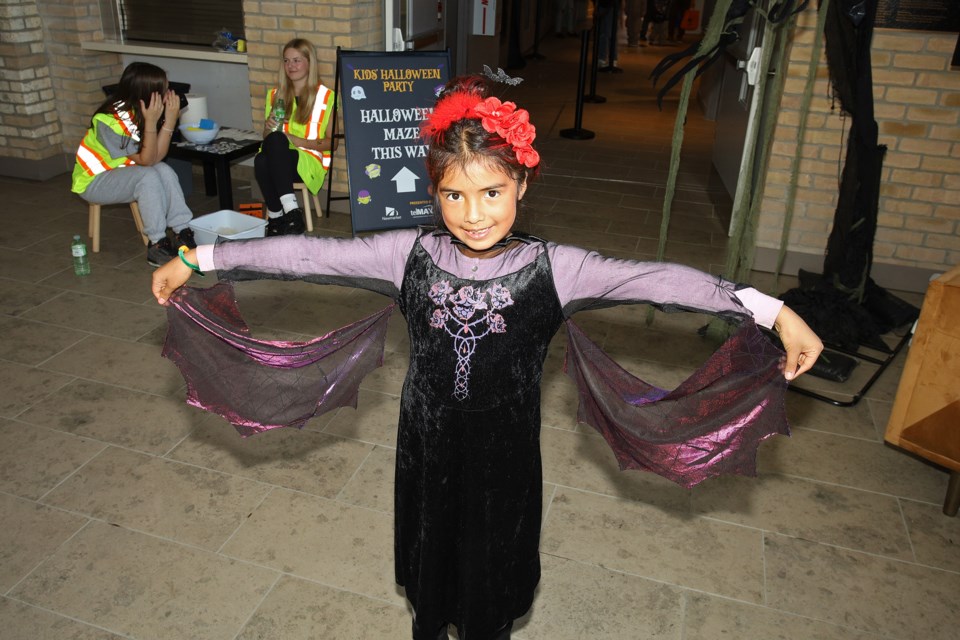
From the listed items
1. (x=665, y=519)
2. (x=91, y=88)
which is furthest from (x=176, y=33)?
(x=665, y=519)

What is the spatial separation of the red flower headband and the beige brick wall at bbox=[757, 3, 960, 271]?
144 inches

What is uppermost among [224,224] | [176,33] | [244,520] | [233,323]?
[176,33]

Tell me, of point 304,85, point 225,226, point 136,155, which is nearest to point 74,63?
point 136,155

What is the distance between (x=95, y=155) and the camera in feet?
17.9

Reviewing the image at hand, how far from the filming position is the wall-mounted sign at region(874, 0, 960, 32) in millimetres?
4742

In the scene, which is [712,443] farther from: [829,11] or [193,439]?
[829,11]

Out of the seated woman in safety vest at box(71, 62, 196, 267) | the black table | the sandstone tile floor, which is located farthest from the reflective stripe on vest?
the sandstone tile floor

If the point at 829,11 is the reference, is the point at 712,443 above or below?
below

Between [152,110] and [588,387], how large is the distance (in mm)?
4167

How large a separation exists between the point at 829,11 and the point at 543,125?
5.61 m

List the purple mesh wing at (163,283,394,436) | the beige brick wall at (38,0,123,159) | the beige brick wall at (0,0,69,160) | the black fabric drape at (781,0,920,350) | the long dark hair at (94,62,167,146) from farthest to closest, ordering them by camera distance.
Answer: the beige brick wall at (38,0,123,159)
the beige brick wall at (0,0,69,160)
the long dark hair at (94,62,167,146)
the black fabric drape at (781,0,920,350)
the purple mesh wing at (163,283,394,436)

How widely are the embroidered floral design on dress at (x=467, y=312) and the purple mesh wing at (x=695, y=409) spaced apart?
0.44 meters

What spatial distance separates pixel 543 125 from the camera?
9.69m

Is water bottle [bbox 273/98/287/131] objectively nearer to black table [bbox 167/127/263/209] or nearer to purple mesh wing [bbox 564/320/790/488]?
black table [bbox 167/127/263/209]
